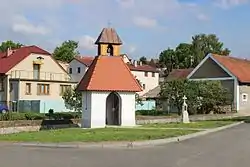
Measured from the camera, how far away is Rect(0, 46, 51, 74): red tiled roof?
2455 inches

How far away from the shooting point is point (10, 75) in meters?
61.3

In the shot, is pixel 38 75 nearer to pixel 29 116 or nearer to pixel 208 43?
pixel 29 116

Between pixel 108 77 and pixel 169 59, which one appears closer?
pixel 108 77

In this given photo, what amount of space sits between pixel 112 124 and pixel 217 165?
69.4 ft

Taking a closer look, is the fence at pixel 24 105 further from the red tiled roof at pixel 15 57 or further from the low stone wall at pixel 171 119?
the low stone wall at pixel 171 119

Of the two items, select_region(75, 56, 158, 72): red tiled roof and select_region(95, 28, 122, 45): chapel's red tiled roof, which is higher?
select_region(75, 56, 158, 72): red tiled roof

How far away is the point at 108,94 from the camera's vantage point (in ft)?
111

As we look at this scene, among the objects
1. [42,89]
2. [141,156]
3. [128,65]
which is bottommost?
[141,156]

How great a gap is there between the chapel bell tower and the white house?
0.48 m

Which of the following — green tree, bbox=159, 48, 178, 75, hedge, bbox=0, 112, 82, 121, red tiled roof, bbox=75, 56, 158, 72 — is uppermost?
green tree, bbox=159, 48, 178, 75

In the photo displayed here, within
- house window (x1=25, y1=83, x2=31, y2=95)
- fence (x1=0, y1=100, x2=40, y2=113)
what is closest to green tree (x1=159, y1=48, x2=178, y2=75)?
house window (x1=25, y1=83, x2=31, y2=95)

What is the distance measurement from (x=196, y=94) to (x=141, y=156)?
1279 inches

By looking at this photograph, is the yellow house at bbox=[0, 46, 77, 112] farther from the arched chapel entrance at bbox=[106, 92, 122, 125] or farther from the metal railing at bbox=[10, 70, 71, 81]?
the arched chapel entrance at bbox=[106, 92, 122, 125]

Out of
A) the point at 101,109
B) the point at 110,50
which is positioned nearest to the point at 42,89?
the point at 110,50
